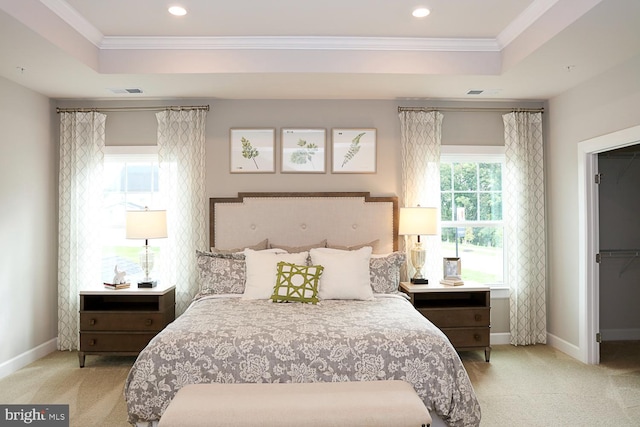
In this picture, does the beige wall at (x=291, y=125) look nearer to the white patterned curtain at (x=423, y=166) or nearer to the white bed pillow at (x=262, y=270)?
the white patterned curtain at (x=423, y=166)

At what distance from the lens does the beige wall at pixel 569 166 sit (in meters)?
3.78

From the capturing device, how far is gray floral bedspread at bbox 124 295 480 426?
2.67 metres

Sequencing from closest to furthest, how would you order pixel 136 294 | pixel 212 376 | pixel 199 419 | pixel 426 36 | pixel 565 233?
1. pixel 199 419
2. pixel 212 376
3. pixel 426 36
4. pixel 136 294
5. pixel 565 233

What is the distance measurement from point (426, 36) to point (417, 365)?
264 cm

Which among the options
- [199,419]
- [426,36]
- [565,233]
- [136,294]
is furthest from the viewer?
[565,233]

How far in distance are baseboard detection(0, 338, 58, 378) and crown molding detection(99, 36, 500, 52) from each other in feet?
9.21

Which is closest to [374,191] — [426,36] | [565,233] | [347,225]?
[347,225]

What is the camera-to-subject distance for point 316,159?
4793 mm

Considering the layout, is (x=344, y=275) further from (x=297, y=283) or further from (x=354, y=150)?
(x=354, y=150)

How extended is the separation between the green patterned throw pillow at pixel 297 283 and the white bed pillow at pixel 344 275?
95mm

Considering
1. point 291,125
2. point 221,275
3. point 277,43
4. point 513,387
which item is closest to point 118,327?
point 221,275

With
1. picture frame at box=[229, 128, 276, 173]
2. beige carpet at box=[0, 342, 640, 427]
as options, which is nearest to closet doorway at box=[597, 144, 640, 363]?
beige carpet at box=[0, 342, 640, 427]

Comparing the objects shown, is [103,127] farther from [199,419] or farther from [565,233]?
[565,233]

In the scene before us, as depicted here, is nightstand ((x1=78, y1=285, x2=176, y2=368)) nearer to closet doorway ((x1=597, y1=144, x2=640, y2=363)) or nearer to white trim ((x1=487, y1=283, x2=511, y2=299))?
white trim ((x1=487, y1=283, x2=511, y2=299))
